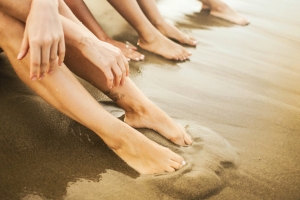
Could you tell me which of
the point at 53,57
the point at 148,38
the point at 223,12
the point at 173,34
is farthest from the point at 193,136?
the point at 223,12

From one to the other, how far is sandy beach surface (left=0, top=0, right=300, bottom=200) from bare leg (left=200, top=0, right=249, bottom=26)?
63cm

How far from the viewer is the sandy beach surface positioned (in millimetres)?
978

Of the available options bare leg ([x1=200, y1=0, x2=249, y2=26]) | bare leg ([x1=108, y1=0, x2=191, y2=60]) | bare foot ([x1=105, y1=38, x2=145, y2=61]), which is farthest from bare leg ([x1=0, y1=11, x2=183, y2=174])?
bare leg ([x1=200, y1=0, x2=249, y2=26])

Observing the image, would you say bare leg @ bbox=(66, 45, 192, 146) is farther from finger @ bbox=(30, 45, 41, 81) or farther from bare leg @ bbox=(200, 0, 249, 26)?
bare leg @ bbox=(200, 0, 249, 26)

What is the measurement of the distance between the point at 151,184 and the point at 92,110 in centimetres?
30

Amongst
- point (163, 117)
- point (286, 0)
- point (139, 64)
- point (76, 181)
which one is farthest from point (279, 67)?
point (286, 0)

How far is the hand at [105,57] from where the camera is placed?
1.03 metres

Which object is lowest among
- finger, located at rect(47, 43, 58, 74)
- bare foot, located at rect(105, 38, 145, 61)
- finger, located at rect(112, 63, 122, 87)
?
bare foot, located at rect(105, 38, 145, 61)

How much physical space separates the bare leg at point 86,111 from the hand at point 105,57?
0.09m

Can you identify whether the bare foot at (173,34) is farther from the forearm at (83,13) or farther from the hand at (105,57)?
the hand at (105,57)

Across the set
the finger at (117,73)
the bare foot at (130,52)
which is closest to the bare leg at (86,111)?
the finger at (117,73)

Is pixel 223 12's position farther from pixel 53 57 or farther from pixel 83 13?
pixel 53 57

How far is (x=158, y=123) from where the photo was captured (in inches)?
48.6

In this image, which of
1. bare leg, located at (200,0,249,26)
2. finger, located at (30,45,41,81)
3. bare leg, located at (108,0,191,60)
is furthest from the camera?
bare leg, located at (200,0,249,26)
